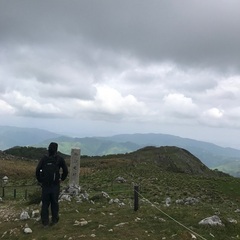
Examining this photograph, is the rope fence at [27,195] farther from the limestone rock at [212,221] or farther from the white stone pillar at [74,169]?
the white stone pillar at [74,169]

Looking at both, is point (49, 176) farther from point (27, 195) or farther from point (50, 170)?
point (27, 195)

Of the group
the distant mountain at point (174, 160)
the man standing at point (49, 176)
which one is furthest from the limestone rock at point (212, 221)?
the distant mountain at point (174, 160)

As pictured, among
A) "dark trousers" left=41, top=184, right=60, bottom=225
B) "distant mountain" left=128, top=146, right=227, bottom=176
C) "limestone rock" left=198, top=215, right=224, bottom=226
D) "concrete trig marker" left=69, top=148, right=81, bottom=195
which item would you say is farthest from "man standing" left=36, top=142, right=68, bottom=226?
"distant mountain" left=128, top=146, right=227, bottom=176

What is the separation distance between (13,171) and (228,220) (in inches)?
1535

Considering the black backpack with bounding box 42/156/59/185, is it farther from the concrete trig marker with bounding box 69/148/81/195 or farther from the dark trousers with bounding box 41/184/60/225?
the concrete trig marker with bounding box 69/148/81/195

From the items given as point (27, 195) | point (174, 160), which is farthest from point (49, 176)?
point (174, 160)

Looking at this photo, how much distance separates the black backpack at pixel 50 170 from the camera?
46.1 ft

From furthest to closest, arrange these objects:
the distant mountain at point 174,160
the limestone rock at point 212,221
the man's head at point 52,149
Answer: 1. the distant mountain at point 174,160
2. the man's head at point 52,149
3. the limestone rock at point 212,221

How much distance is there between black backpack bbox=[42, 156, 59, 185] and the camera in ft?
→ 46.1

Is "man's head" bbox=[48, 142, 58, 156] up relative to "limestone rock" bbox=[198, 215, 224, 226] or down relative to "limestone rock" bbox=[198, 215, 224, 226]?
up

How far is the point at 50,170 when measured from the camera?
14.0 metres

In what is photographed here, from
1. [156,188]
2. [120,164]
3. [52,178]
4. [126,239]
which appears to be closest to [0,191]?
[156,188]

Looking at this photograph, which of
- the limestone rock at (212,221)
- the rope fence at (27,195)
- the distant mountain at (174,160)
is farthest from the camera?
the distant mountain at (174,160)

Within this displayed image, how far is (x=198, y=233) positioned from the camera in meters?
13.1
